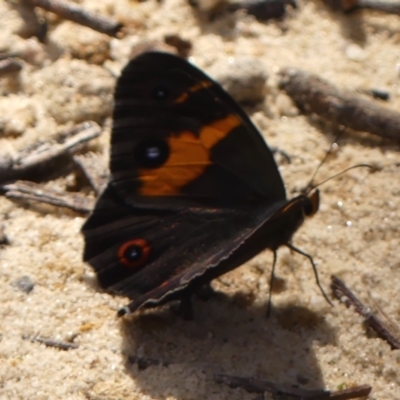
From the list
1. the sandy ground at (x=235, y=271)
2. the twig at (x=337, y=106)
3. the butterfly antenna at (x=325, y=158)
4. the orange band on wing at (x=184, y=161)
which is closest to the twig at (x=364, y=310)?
the sandy ground at (x=235, y=271)

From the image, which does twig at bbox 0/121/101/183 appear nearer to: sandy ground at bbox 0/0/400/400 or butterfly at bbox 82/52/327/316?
sandy ground at bbox 0/0/400/400

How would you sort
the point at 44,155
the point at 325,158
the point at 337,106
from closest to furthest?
the point at 44,155 → the point at 325,158 → the point at 337,106

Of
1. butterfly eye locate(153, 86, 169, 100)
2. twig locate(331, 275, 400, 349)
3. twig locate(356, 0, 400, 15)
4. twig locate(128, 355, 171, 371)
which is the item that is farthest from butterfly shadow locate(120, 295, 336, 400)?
twig locate(356, 0, 400, 15)

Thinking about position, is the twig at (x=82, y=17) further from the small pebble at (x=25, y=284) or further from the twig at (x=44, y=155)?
the small pebble at (x=25, y=284)

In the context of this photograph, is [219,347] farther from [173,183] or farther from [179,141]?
[179,141]

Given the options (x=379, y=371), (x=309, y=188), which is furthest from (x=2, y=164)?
(x=379, y=371)

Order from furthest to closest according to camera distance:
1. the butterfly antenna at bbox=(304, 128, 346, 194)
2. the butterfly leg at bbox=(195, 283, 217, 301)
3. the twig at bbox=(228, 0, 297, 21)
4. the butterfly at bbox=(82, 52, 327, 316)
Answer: the twig at bbox=(228, 0, 297, 21) < the butterfly antenna at bbox=(304, 128, 346, 194) < the butterfly leg at bbox=(195, 283, 217, 301) < the butterfly at bbox=(82, 52, 327, 316)

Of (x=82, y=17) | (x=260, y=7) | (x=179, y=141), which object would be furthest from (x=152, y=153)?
(x=260, y=7)

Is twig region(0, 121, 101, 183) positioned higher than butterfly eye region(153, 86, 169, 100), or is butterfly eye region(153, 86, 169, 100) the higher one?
butterfly eye region(153, 86, 169, 100)
